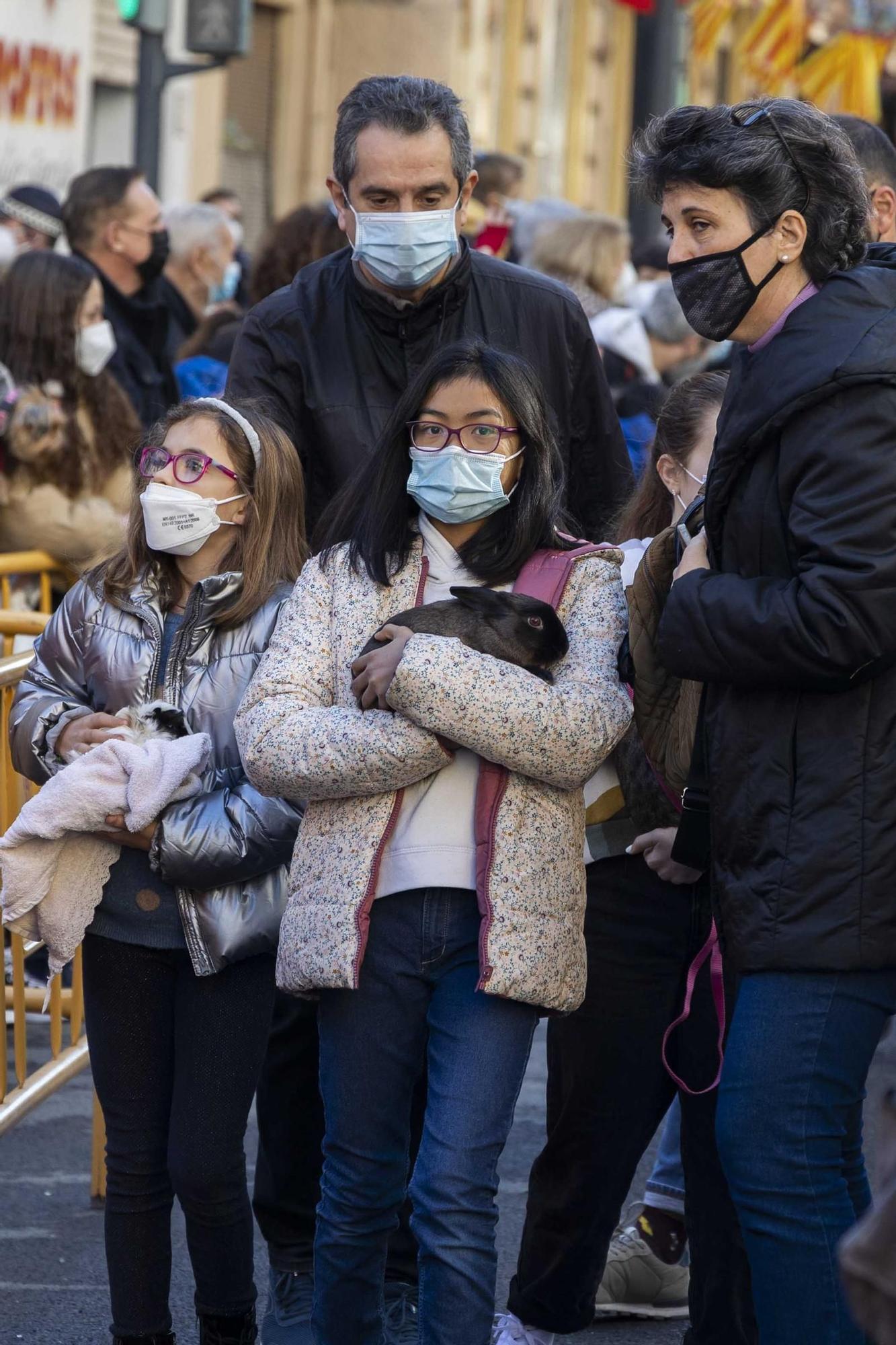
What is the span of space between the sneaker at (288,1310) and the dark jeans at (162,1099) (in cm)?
31

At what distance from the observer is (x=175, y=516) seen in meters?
3.74

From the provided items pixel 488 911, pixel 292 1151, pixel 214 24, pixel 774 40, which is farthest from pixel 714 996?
pixel 774 40

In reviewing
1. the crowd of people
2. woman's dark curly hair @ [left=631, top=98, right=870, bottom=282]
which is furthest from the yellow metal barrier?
woman's dark curly hair @ [left=631, top=98, right=870, bottom=282]

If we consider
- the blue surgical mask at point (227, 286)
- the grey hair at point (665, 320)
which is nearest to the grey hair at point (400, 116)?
the grey hair at point (665, 320)

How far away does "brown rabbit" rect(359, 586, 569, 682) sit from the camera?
3.35m

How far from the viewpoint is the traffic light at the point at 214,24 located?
12.2 m

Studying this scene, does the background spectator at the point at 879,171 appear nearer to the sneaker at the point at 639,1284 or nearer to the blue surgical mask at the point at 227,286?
the sneaker at the point at 639,1284

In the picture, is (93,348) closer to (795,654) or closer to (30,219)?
(30,219)

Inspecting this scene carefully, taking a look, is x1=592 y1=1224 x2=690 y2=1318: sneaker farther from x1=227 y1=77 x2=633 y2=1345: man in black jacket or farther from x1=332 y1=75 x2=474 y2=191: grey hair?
x1=332 y1=75 x2=474 y2=191: grey hair

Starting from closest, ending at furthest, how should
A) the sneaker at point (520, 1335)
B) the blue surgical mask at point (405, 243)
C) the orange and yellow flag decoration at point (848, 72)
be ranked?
the sneaker at point (520, 1335) < the blue surgical mask at point (405, 243) < the orange and yellow flag decoration at point (848, 72)

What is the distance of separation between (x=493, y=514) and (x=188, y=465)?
616 mm

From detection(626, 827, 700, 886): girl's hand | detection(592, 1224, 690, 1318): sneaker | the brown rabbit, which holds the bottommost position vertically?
detection(592, 1224, 690, 1318): sneaker

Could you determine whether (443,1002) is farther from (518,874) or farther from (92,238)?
(92,238)

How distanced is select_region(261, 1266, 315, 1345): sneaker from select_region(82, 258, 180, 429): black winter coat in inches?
154
